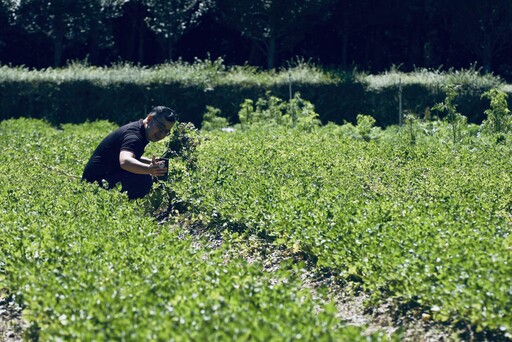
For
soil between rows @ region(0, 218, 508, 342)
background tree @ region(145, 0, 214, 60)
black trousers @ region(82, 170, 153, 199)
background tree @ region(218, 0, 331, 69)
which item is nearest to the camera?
soil between rows @ region(0, 218, 508, 342)

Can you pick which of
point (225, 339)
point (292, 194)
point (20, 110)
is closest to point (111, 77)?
point (20, 110)

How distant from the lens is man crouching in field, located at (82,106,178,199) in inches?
368

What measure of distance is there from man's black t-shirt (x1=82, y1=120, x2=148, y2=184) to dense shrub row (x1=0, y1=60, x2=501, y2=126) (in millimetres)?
12396

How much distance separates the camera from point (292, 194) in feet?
28.3

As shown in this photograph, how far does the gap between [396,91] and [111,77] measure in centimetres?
734

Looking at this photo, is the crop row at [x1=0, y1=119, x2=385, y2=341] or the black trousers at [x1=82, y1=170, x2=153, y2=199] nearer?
the crop row at [x1=0, y1=119, x2=385, y2=341]

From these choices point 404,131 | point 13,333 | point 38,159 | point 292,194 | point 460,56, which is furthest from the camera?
point 460,56

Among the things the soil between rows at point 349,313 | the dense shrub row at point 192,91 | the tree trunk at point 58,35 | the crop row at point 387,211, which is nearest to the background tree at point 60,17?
the tree trunk at point 58,35

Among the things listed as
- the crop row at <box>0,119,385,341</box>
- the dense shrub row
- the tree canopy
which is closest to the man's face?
the crop row at <box>0,119,385,341</box>

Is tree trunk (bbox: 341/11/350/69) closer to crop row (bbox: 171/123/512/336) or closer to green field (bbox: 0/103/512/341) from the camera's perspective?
crop row (bbox: 171/123/512/336)

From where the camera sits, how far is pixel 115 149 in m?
9.86

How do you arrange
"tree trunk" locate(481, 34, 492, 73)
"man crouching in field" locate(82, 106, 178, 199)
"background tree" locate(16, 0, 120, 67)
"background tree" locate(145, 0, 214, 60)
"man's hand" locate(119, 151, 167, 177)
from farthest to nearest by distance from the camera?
"background tree" locate(16, 0, 120, 67) → "background tree" locate(145, 0, 214, 60) → "tree trunk" locate(481, 34, 492, 73) → "man crouching in field" locate(82, 106, 178, 199) → "man's hand" locate(119, 151, 167, 177)

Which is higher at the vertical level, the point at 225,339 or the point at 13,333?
the point at 225,339

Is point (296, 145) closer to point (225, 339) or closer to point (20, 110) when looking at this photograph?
point (225, 339)
